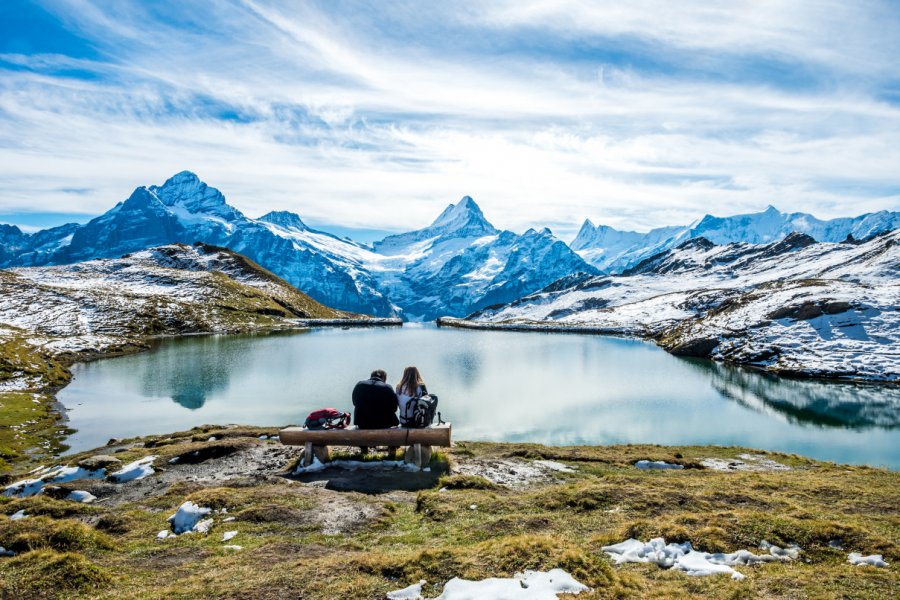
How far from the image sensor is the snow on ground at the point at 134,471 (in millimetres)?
21719

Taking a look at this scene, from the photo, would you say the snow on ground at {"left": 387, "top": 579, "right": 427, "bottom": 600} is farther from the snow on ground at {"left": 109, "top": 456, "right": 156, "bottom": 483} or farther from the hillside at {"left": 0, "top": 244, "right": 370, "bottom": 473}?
the hillside at {"left": 0, "top": 244, "right": 370, "bottom": 473}

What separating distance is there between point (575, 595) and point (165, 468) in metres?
21.0

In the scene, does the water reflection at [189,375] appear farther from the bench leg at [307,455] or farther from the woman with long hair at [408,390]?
the woman with long hair at [408,390]

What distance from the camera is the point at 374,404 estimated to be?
20719 millimetres

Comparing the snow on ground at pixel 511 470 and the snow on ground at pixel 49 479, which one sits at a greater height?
the snow on ground at pixel 511 470

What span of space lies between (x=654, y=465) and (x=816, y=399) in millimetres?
49657

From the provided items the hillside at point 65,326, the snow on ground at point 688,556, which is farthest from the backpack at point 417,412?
the hillside at point 65,326

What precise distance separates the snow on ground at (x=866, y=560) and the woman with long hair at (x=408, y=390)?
46.4ft

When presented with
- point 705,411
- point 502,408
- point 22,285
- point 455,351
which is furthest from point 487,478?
point 22,285

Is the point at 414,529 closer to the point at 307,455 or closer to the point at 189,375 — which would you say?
the point at 307,455

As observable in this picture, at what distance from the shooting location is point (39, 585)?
31.4ft

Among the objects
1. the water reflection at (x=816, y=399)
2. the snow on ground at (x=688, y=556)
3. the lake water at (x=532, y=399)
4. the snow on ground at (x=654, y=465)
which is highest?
the snow on ground at (x=688, y=556)

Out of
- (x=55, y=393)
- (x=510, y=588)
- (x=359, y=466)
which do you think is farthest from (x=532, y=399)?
(x=55, y=393)

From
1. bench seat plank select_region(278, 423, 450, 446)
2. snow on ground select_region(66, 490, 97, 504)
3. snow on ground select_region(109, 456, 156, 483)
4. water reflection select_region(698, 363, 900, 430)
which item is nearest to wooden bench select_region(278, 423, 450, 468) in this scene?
bench seat plank select_region(278, 423, 450, 446)
